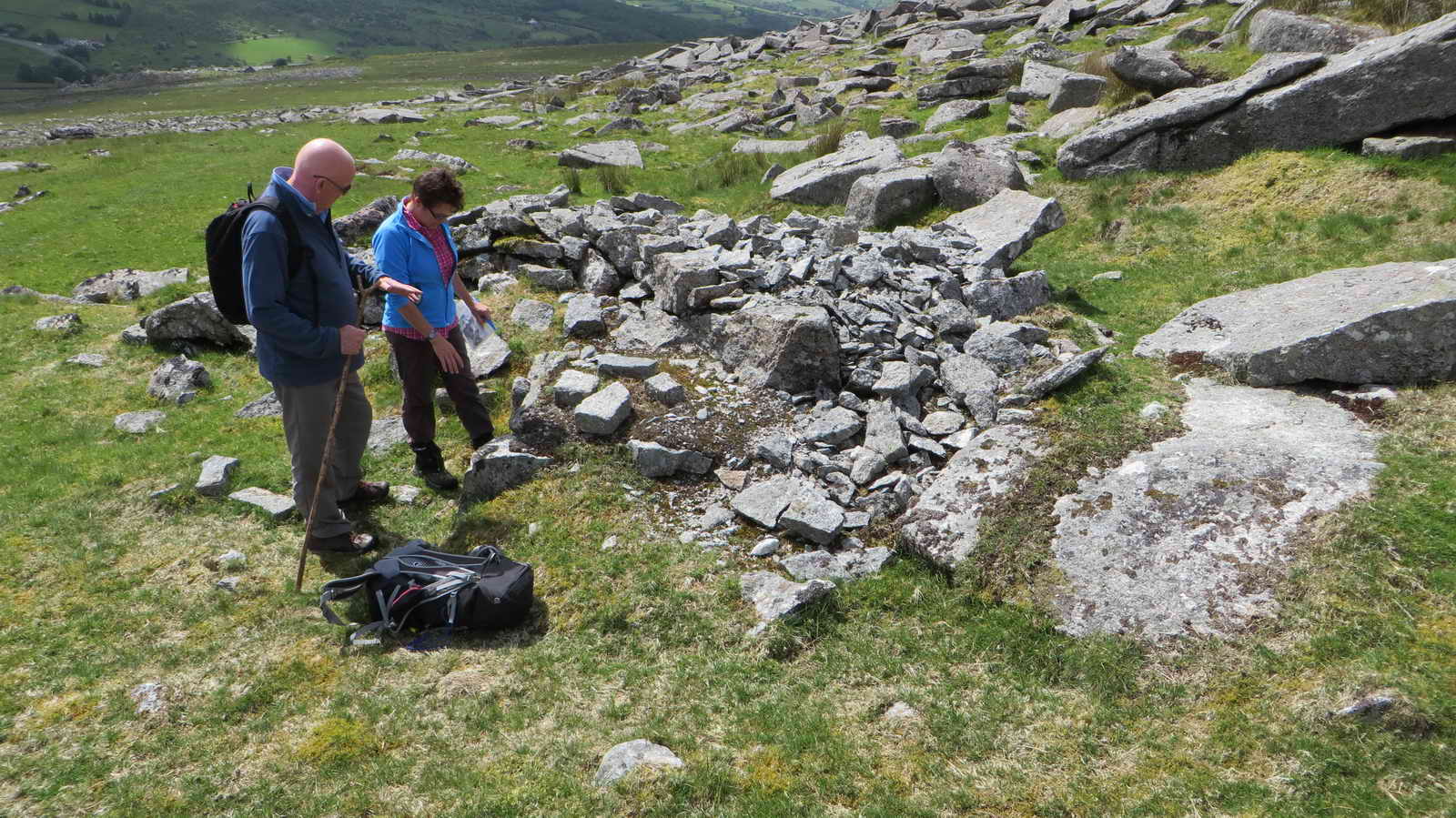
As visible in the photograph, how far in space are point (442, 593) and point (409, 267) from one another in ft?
11.9

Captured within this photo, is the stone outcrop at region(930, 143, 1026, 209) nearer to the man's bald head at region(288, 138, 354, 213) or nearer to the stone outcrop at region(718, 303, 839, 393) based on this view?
the stone outcrop at region(718, 303, 839, 393)

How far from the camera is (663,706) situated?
5.90 meters

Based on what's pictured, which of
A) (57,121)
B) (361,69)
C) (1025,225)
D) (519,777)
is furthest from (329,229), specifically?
(361,69)

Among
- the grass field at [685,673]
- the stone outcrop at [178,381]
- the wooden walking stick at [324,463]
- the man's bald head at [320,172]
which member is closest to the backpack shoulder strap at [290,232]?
the man's bald head at [320,172]

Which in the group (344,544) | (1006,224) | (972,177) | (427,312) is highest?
(972,177)

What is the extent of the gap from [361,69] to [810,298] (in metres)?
137

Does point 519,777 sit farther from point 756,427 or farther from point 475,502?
point 756,427

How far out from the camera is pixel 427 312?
8.60 m

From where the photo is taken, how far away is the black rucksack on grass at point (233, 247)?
683 cm

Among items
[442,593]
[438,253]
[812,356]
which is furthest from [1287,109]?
[442,593]

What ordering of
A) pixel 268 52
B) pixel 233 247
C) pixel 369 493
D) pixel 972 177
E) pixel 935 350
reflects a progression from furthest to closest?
pixel 268 52 < pixel 972 177 < pixel 935 350 < pixel 369 493 < pixel 233 247

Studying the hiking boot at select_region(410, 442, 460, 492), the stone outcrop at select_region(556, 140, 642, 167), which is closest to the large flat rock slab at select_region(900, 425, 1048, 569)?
the hiking boot at select_region(410, 442, 460, 492)

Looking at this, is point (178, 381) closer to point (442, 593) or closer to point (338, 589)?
point (338, 589)

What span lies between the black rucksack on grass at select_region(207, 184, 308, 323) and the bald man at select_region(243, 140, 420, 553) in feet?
0.17
